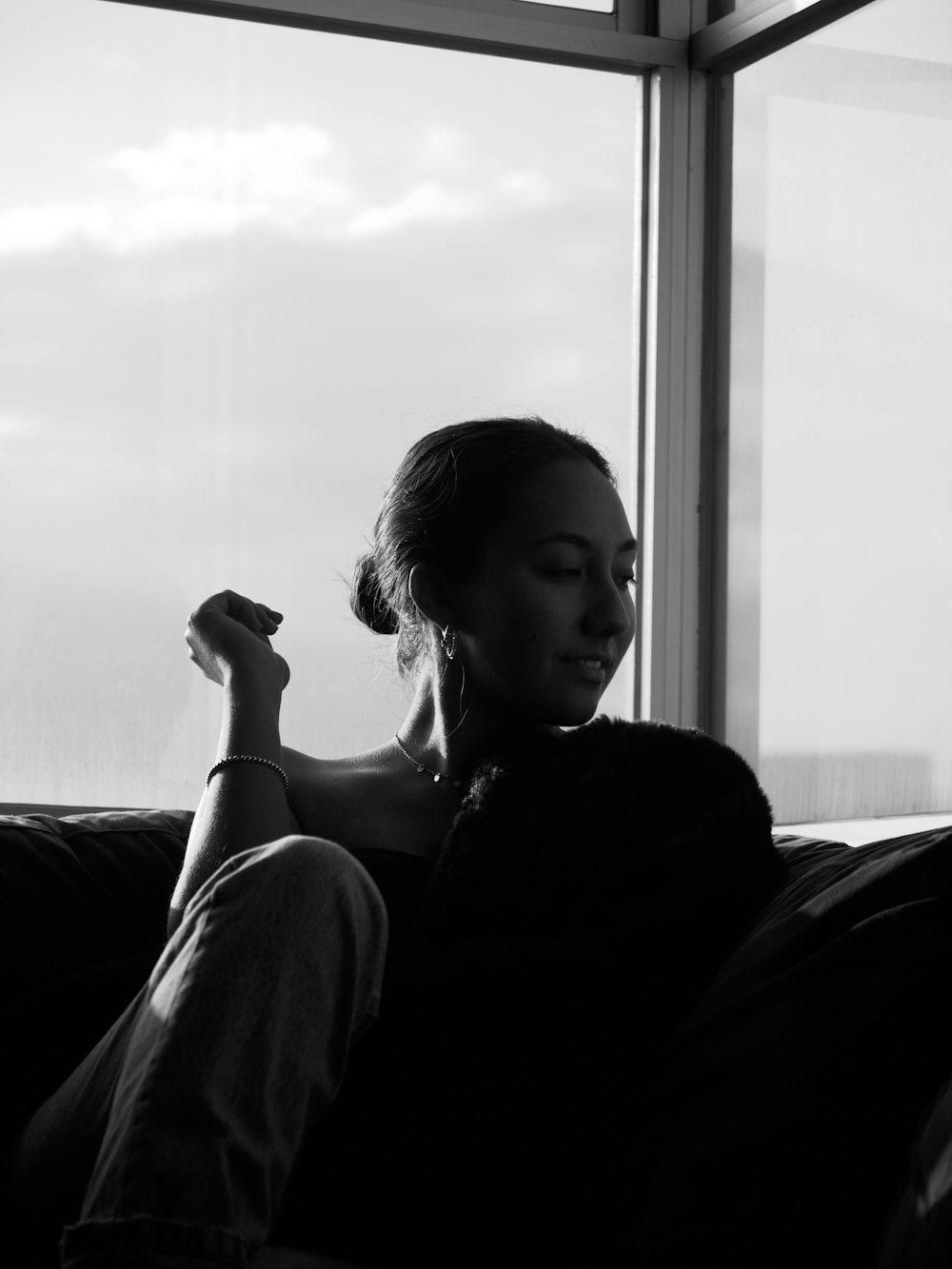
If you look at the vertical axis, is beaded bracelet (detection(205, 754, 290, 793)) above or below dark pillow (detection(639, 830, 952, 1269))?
above

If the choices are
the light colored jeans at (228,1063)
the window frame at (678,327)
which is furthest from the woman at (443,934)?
the window frame at (678,327)

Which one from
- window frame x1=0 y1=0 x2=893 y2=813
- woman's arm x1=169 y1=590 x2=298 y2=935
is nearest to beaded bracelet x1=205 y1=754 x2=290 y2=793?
woman's arm x1=169 y1=590 x2=298 y2=935

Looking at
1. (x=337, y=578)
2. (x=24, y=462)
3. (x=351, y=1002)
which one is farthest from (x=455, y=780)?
(x=24, y=462)

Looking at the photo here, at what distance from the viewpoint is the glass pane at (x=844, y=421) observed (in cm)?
215

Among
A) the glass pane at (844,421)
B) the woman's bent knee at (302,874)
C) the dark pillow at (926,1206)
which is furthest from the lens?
the glass pane at (844,421)

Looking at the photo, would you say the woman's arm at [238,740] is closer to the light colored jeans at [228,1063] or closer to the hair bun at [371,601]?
the hair bun at [371,601]

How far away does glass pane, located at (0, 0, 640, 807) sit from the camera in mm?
2332

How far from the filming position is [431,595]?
1.60 m

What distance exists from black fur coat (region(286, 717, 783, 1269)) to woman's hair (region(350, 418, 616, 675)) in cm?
44

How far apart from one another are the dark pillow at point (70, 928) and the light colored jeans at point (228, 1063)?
1.19 feet

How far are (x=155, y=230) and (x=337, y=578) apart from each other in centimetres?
67

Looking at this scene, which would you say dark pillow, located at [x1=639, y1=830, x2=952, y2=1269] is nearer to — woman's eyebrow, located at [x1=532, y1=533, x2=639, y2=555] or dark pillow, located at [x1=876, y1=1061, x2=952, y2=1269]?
dark pillow, located at [x1=876, y1=1061, x2=952, y2=1269]

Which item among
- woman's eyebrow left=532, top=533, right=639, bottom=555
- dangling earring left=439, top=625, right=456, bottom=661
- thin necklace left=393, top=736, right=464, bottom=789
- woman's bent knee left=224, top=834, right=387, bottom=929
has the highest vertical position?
woman's eyebrow left=532, top=533, right=639, bottom=555

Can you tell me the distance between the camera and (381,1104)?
1.05m
